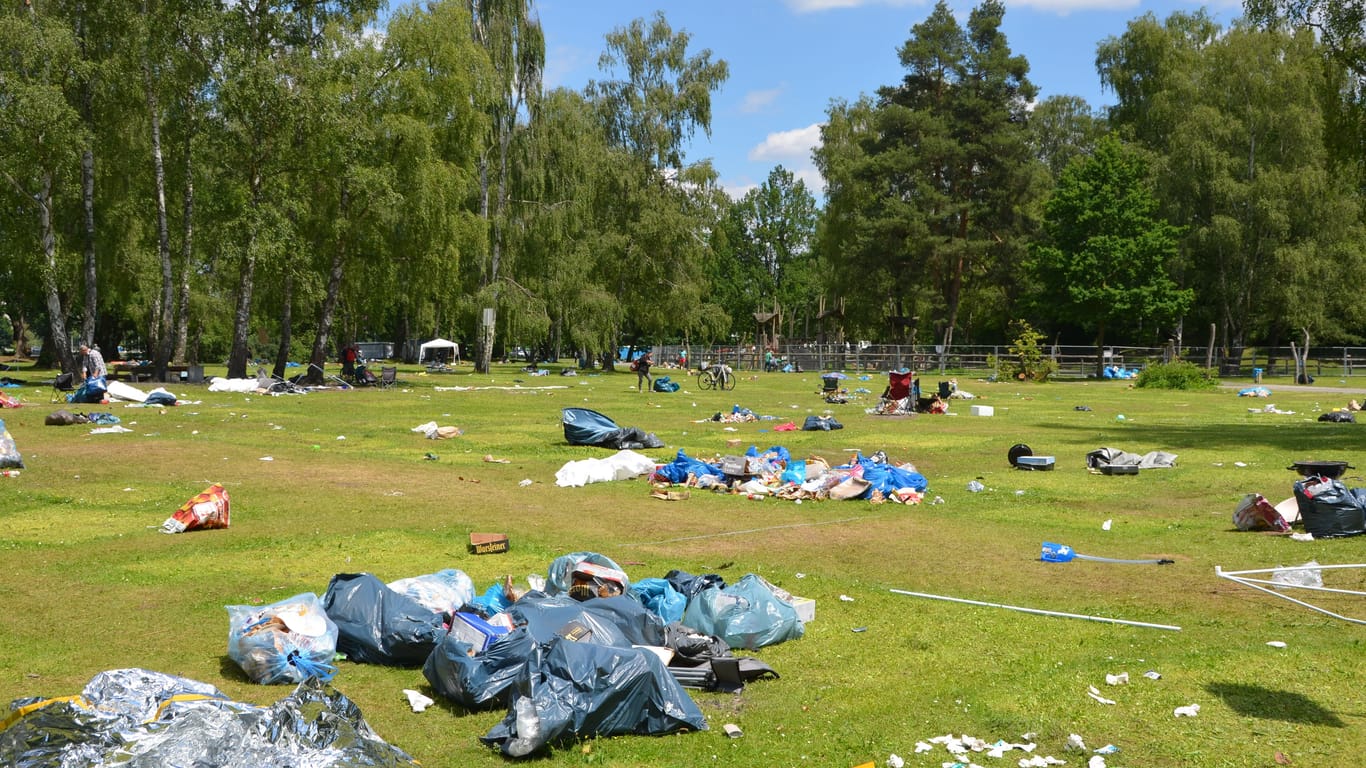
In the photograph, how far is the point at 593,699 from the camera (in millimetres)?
5395

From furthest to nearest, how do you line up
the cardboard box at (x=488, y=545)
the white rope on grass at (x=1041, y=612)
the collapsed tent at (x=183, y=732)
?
the cardboard box at (x=488, y=545)
the white rope on grass at (x=1041, y=612)
the collapsed tent at (x=183, y=732)

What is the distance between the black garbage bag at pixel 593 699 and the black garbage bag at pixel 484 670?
164mm

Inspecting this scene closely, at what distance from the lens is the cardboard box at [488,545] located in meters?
9.60

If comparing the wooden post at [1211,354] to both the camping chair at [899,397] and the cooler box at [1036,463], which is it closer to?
the camping chair at [899,397]

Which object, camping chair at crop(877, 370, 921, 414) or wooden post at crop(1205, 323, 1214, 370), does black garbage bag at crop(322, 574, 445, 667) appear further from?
wooden post at crop(1205, 323, 1214, 370)

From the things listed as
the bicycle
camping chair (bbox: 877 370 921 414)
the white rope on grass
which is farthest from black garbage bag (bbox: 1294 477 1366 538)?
the bicycle

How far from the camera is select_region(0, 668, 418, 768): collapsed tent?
172 inches

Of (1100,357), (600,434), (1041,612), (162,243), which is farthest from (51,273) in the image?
(1100,357)

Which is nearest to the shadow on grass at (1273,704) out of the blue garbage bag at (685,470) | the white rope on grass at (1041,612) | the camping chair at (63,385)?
the white rope on grass at (1041,612)

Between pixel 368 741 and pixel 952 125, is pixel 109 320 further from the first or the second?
pixel 368 741

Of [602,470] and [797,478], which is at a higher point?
[797,478]

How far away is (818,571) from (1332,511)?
5.29 meters

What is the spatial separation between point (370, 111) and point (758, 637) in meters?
33.1

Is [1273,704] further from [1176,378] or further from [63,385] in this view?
[1176,378]
